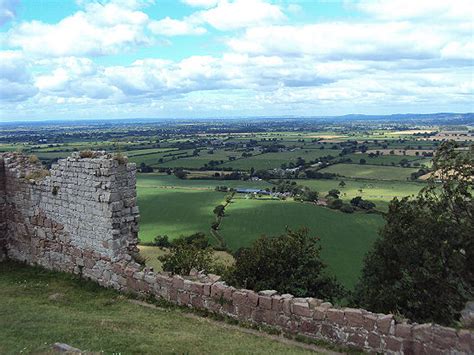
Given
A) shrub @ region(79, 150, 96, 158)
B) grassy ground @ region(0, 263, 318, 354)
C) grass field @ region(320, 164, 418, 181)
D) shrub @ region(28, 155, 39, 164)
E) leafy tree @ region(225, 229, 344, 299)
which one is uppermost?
shrub @ region(79, 150, 96, 158)

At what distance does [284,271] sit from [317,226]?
32.9 m

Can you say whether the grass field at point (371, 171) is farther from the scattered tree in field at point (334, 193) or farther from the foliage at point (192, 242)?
the foliage at point (192, 242)

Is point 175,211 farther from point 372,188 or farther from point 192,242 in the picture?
point 372,188

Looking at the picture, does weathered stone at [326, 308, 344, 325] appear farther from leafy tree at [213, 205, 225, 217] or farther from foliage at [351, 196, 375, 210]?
foliage at [351, 196, 375, 210]

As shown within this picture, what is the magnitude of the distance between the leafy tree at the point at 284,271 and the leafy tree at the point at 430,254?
200 cm

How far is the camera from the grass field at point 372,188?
63422mm

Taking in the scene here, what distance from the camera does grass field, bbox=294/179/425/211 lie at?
63422 mm

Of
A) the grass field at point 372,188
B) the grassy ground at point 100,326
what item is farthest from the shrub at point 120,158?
the grass field at point 372,188

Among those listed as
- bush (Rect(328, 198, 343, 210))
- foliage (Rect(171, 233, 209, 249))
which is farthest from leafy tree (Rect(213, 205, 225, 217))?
foliage (Rect(171, 233, 209, 249))

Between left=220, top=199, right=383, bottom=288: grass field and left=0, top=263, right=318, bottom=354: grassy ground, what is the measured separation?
77.7ft

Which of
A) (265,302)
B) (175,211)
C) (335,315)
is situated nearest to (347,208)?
(175,211)

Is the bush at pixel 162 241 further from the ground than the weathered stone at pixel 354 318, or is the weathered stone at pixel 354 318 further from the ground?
the weathered stone at pixel 354 318

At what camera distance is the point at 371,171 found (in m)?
90.4

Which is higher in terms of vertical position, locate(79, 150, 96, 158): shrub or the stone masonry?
locate(79, 150, 96, 158): shrub
